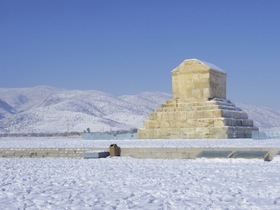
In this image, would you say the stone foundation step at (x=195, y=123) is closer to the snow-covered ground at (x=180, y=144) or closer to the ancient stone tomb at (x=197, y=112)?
the ancient stone tomb at (x=197, y=112)

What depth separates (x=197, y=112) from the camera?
108 ft

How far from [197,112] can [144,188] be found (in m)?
23.5

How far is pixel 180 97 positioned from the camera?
117ft

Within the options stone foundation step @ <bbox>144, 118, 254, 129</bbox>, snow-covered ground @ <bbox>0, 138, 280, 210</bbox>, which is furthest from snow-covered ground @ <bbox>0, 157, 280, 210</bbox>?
stone foundation step @ <bbox>144, 118, 254, 129</bbox>

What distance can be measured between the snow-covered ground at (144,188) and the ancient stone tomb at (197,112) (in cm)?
1757

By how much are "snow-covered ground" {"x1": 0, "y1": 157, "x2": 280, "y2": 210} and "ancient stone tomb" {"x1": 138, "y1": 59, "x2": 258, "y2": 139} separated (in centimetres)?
1757

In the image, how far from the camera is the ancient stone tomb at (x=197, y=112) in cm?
3189

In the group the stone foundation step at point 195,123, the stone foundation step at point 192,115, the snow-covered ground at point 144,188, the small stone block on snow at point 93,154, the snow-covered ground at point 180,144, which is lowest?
the snow-covered ground at point 144,188

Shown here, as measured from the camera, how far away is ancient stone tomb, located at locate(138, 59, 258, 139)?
31891 millimetres

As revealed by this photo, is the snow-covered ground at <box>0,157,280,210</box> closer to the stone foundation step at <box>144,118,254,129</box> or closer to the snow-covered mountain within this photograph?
the stone foundation step at <box>144,118,254,129</box>

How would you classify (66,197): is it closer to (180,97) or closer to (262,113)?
(180,97)

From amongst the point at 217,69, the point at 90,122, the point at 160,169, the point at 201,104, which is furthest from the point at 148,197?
the point at 90,122

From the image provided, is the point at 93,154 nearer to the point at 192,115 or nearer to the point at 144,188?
the point at 144,188

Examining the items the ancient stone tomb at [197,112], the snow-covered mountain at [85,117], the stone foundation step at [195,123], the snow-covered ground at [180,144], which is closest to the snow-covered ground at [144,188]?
the snow-covered ground at [180,144]
